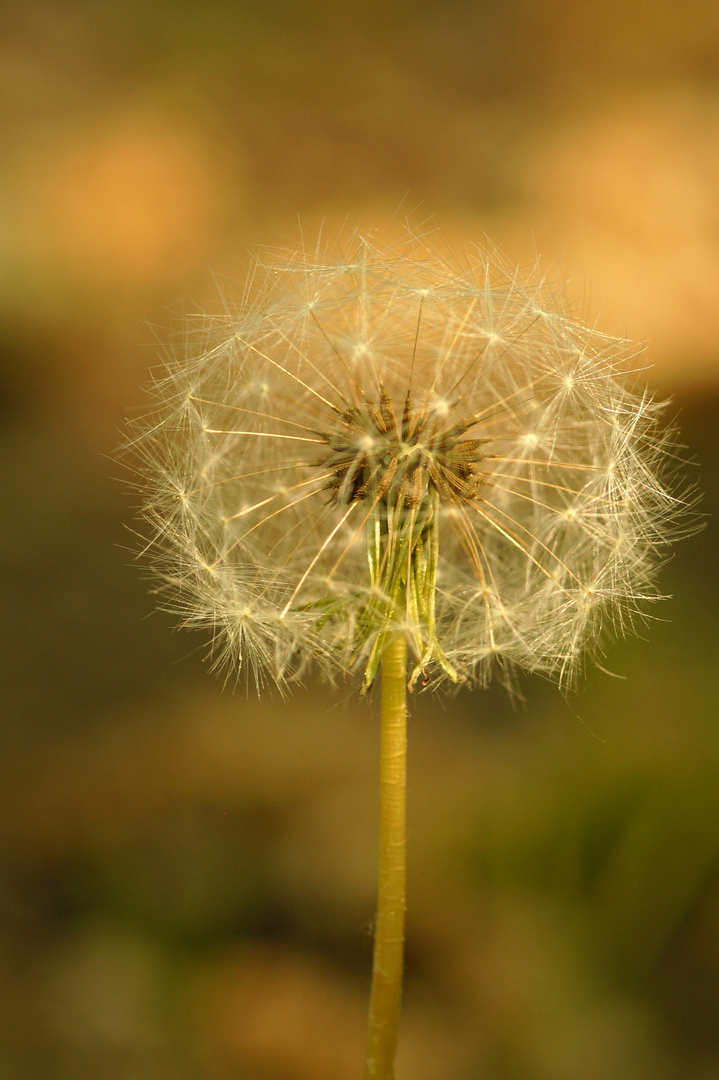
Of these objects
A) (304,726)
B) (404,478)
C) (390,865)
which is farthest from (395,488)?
(304,726)

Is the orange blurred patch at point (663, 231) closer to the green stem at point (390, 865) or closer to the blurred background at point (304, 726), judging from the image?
the blurred background at point (304, 726)

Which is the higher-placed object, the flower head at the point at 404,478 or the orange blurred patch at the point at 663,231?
the orange blurred patch at the point at 663,231

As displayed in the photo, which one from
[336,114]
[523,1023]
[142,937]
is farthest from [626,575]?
[336,114]

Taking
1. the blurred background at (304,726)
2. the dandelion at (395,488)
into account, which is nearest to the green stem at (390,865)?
the dandelion at (395,488)

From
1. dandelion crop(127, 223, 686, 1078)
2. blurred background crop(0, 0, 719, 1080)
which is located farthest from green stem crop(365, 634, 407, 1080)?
blurred background crop(0, 0, 719, 1080)

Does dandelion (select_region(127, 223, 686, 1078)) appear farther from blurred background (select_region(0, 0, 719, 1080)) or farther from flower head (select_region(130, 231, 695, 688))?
blurred background (select_region(0, 0, 719, 1080))

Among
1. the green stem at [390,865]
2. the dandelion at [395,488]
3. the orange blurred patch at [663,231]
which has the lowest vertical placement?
the green stem at [390,865]

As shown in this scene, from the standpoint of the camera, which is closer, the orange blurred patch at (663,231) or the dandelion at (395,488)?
the dandelion at (395,488)

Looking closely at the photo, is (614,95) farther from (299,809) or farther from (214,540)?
(299,809)

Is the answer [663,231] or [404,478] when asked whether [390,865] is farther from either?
[663,231]
